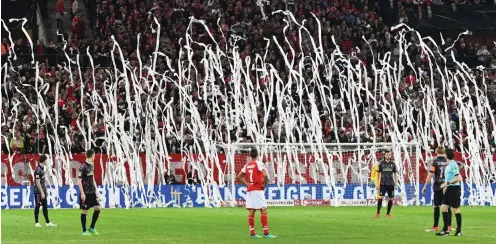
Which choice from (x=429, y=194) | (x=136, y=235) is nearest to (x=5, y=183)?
(x=429, y=194)

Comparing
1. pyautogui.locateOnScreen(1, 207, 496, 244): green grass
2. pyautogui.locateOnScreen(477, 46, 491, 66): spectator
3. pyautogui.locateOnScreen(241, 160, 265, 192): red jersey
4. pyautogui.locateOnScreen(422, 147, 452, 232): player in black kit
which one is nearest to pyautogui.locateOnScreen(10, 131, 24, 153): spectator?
pyautogui.locateOnScreen(1, 207, 496, 244): green grass

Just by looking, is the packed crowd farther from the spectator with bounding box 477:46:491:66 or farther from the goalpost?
the goalpost

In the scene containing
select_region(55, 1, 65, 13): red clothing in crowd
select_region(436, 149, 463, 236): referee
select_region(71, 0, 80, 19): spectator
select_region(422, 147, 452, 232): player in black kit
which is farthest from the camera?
select_region(71, 0, 80, 19): spectator

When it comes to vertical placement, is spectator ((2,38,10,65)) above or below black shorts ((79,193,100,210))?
above

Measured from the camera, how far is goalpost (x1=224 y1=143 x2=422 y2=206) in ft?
127

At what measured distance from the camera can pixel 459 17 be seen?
180ft

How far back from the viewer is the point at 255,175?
60.8 ft

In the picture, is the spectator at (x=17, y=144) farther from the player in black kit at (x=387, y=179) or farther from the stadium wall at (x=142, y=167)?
the player in black kit at (x=387, y=179)

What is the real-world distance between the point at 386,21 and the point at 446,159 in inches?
1369

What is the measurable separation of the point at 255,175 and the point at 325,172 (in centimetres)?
2107

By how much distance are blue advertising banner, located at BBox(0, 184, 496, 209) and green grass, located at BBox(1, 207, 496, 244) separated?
618 centimetres

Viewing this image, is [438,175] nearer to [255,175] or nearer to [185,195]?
[255,175]

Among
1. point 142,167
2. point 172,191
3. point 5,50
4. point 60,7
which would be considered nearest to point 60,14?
point 60,7

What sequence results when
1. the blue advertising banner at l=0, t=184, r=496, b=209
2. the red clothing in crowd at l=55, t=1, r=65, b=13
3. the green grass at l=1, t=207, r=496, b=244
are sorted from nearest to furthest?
the green grass at l=1, t=207, r=496, b=244 → the blue advertising banner at l=0, t=184, r=496, b=209 → the red clothing in crowd at l=55, t=1, r=65, b=13
